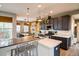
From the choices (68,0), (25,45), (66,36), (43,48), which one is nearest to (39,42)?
(43,48)

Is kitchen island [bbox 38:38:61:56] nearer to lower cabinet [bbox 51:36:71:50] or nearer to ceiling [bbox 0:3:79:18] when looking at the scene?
lower cabinet [bbox 51:36:71:50]

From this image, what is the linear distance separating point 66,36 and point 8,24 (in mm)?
1325

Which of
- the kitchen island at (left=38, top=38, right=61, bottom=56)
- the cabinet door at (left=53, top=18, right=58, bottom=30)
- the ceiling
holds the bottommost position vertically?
the kitchen island at (left=38, top=38, right=61, bottom=56)

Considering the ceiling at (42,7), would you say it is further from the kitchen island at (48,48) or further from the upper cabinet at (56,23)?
the kitchen island at (48,48)

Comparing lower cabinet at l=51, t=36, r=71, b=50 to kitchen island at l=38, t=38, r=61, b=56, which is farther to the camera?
lower cabinet at l=51, t=36, r=71, b=50

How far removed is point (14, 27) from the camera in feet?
5.75

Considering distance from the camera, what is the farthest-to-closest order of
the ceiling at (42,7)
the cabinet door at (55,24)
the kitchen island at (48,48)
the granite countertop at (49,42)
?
the cabinet door at (55,24), the granite countertop at (49,42), the kitchen island at (48,48), the ceiling at (42,7)

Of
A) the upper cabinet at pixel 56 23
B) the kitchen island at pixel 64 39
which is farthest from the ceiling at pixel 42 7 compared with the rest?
the kitchen island at pixel 64 39

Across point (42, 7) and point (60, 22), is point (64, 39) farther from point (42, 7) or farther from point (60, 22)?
point (42, 7)

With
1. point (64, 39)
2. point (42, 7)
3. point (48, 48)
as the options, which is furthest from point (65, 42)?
point (42, 7)

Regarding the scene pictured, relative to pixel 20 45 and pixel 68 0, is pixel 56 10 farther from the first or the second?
pixel 20 45

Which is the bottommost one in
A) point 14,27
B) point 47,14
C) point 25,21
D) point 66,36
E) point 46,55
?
point 46,55

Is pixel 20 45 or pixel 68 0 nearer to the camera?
pixel 68 0

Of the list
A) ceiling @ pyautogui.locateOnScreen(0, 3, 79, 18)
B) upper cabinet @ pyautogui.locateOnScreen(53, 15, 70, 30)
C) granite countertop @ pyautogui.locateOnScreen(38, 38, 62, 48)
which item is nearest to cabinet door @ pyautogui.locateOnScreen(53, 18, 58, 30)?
upper cabinet @ pyautogui.locateOnScreen(53, 15, 70, 30)
